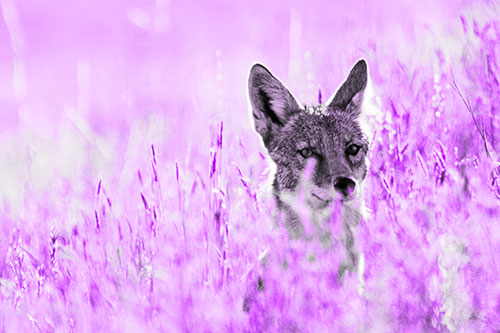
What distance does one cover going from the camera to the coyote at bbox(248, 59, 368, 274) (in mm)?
3885

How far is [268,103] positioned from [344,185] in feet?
2.88

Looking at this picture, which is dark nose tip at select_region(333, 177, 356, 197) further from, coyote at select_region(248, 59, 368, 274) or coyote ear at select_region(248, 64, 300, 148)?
coyote ear at select_region(248, 64, 300, 148)

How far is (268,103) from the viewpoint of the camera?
14.6ft

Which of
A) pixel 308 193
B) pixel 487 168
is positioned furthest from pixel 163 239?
pixel 487 168

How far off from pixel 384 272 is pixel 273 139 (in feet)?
6.93

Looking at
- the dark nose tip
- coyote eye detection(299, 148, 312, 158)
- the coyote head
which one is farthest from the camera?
coyote eye detection(299, 148, 312, 158)

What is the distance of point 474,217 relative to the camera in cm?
262

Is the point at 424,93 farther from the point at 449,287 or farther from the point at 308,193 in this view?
the point at 449,287

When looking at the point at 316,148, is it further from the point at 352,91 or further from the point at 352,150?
the point at 352,91

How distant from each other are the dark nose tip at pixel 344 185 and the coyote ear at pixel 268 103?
76 cm

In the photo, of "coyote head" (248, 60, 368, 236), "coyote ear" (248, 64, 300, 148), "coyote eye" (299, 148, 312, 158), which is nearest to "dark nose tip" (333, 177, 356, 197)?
"coyote head" (248, 60, 368, 236)

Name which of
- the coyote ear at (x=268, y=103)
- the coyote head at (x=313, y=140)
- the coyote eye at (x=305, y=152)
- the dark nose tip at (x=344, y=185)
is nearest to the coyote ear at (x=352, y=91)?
the coyote head at (x=313, y=140)

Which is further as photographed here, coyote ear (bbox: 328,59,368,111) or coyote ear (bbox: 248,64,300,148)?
coyote ear (bbox: 328,59,368,111)

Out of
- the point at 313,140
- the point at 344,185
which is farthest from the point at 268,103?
the point at 344,185
